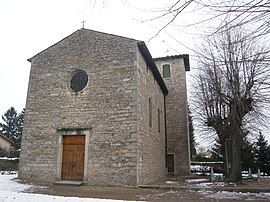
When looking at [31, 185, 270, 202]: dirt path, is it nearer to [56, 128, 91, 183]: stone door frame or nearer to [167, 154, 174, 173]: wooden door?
[56, 128, 91, 183]: stone door frame

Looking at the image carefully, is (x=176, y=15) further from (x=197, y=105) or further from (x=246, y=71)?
(x=197, y=105)

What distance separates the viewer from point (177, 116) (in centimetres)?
2317

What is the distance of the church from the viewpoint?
38.7 feet

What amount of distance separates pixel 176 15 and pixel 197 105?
16.2 metres

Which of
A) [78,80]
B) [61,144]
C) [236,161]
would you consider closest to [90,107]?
[78,80]

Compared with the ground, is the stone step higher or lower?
higher

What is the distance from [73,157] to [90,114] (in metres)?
2.19

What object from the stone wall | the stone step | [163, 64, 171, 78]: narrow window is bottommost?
the stone step

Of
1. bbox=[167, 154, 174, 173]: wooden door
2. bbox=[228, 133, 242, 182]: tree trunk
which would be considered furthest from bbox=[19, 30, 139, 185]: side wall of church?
bbox=[167, 154, 174, 173]: wooden door

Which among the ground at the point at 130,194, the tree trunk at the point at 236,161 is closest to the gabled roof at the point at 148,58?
the tree trunk at the point at 236,161

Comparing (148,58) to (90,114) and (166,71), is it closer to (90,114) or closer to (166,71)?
(90,114)

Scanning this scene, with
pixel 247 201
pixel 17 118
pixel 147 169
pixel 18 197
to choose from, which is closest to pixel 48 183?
pixel 147 169

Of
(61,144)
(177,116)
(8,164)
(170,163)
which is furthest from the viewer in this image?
(177,116)

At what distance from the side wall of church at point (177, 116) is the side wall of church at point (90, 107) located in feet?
37.3
